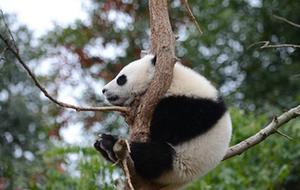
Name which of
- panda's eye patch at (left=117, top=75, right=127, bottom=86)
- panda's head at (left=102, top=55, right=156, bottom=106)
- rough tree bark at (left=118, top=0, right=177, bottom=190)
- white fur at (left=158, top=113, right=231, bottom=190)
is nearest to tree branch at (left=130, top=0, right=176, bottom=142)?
rough tree bark at (left=118, top=0, right=177, bottom=190)

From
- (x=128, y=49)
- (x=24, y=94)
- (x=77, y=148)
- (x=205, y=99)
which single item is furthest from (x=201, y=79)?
(x=128, y=49)

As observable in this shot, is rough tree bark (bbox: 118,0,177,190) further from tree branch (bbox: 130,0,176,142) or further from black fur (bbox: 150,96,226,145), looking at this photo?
black fur (bbox: 150,96,226,145)

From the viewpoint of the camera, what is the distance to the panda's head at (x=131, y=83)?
4809 millimetres

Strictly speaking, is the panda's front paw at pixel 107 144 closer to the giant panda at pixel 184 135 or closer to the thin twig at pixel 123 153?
the giant panda at pixel 184 135

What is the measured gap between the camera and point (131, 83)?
191 inches

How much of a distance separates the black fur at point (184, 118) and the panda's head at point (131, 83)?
0.35 meters

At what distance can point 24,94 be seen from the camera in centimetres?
879

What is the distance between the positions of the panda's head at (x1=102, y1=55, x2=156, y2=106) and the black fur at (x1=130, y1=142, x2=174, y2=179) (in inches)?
22.1

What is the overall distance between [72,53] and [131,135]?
24.1 feet

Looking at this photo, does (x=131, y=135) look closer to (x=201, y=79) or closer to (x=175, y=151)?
(x=175, y=151)

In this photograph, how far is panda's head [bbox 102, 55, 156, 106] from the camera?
15.8 feet

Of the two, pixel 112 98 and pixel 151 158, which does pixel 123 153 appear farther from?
pixel 112 98

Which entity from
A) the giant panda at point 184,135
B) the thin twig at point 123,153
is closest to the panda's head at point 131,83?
the giant panda at point 184,135

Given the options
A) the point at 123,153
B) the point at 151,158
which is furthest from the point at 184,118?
the point at 123,153
